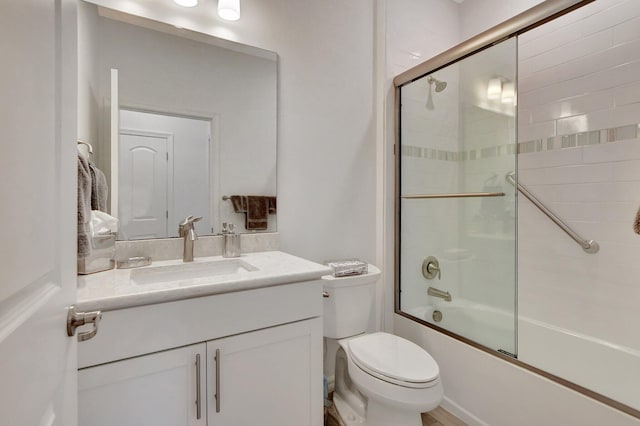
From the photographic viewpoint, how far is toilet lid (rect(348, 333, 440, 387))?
1271 mm

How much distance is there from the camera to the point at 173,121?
4.84 feet

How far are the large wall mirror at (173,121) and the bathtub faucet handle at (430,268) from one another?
105 centimetres

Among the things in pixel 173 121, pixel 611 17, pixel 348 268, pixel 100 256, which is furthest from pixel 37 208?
pixel 611 17

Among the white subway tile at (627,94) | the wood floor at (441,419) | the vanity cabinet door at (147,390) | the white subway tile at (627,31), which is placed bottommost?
the wood floor at (441,419)

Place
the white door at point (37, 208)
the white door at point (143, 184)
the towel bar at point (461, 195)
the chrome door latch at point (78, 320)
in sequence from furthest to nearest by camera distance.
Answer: the towel bar at point (461, 195) → the white door at point (143, 184) → the chrome door latch at point (78, 320) → the white door at point (37, 208)

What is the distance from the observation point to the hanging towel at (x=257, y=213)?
1648 mm

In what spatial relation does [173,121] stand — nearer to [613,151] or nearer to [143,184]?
[143,184]

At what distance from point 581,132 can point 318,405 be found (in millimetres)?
1987

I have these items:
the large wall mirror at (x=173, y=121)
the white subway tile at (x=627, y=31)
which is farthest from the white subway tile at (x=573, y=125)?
the large wall mirror at (x=173, y=121)

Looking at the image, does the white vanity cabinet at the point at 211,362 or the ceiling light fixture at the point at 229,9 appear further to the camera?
the ceiling light fixture at the point at 229,9

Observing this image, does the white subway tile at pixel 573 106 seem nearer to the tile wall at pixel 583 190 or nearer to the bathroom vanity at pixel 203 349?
the tile wall at pixel 583 190

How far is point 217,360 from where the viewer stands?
105 cm

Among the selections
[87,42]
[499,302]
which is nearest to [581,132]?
[499,302]

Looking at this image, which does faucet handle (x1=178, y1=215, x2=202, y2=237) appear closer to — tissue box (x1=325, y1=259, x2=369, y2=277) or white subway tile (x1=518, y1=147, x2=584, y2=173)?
tissue box (x1=325, y1=259, x2=369, y2=277)
